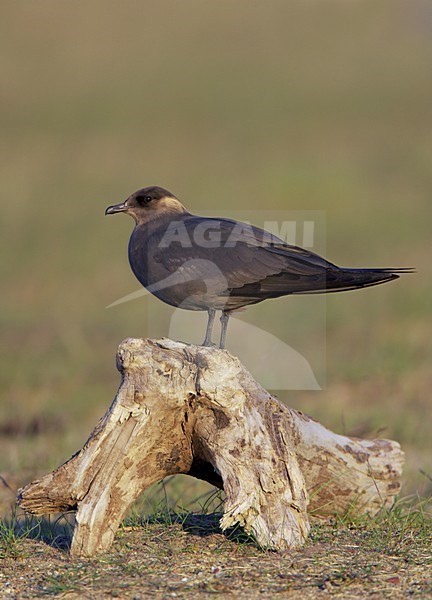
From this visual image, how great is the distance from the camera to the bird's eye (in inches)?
200

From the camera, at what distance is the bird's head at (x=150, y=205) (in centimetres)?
506

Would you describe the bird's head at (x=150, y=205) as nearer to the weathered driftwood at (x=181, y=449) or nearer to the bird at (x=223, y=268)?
the bird at (x=223, y=268)

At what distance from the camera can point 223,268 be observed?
4703 millimetres

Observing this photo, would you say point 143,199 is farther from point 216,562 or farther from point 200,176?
point 200,176

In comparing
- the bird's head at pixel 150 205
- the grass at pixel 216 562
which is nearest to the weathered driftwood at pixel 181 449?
the grass at pixel 216 562

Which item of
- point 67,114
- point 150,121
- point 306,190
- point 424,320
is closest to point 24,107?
point 67,114

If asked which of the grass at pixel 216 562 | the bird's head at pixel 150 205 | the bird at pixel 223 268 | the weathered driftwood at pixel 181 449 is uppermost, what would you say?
the bird's head at pixel 150 205

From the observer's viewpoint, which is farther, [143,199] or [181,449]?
[143,199]

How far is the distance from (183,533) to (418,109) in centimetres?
1867

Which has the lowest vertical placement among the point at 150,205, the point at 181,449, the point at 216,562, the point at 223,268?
the point at 216,562

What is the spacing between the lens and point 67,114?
19719 mm

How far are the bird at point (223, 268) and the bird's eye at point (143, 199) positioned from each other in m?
0.30

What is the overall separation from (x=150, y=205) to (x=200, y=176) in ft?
37.2

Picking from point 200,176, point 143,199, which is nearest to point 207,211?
point 200,176
